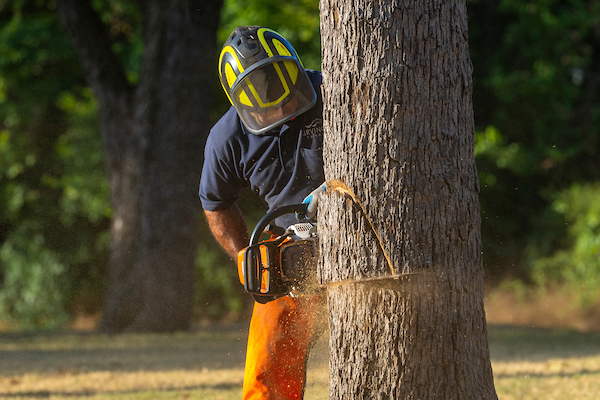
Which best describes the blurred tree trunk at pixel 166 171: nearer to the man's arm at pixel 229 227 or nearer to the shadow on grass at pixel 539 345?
the shadow on grass at pixel 539 345

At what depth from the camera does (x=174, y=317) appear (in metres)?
9.20

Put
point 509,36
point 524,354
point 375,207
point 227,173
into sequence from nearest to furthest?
point 375,207, point 227,173, point 524,354, point 509,36

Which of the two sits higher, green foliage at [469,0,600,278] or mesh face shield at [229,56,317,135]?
green foliage at [469,0,600,278]

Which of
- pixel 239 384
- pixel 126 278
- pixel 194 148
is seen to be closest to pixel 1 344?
pixel 126 278

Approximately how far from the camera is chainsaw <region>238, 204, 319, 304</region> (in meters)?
2.77

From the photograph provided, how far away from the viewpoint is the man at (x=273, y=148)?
3084 mm

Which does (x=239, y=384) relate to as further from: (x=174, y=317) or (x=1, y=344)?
(x=1, y=344)

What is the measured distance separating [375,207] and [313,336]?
3.27 feet

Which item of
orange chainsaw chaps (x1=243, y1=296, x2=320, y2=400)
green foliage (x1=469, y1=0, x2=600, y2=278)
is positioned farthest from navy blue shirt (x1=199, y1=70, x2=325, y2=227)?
green foliage (x1=469, y1=0, x2=600, y2=278)

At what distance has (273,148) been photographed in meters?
3.24

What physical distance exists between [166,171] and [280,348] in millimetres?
6282

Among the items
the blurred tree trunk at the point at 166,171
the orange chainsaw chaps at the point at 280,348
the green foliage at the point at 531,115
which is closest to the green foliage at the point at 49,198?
the blurred tree trunk at the point at 166,171

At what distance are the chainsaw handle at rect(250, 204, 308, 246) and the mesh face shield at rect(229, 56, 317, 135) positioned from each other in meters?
0.44

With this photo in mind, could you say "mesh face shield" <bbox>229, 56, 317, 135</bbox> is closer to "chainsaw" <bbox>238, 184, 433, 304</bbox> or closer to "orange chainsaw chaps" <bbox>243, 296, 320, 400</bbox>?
"chainsaw" <bbox>238, 184, 433, 304</bbox>
